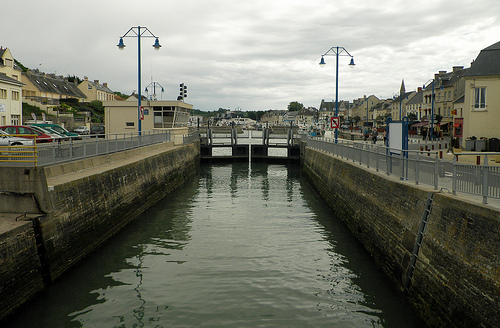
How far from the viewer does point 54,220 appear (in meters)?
11.1

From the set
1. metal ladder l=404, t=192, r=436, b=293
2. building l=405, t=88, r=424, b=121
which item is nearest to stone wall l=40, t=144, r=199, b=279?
metal ladder l=404, t=192, r=436, b=293

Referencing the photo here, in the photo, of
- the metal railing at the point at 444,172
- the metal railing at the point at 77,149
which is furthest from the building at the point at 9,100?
the metal railing at the point at 444,172

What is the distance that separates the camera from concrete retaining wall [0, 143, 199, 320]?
9.16 meters

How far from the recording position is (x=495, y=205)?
8.05 metres

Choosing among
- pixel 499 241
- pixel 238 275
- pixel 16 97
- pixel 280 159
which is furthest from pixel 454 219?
pixel 16 97

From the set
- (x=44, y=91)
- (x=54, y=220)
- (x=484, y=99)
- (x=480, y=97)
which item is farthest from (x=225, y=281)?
(x=44, y=91)

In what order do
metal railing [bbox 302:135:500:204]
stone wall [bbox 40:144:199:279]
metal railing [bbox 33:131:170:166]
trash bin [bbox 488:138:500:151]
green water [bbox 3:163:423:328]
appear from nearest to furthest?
metal railing [bbox 302:135:500:204]
green water [bbox 3:163:423:328]
stone wall [bbox 40:144:199:279]
metal railing [bbox 33:131:170:166]
trash bin [bbox 488:138:500:151]

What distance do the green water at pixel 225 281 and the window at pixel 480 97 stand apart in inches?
687

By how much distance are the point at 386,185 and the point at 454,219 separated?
4.60 metres

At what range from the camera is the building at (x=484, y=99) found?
→ 96.3ft

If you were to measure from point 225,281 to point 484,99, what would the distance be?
26.4 metres

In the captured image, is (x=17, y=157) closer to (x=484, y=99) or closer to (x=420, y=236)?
(x=420, y=236)

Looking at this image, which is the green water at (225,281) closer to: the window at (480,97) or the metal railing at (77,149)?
the metal railing at (77,149)

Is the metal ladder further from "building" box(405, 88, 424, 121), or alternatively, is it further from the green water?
"building" box(405, 88, 424, 121)
